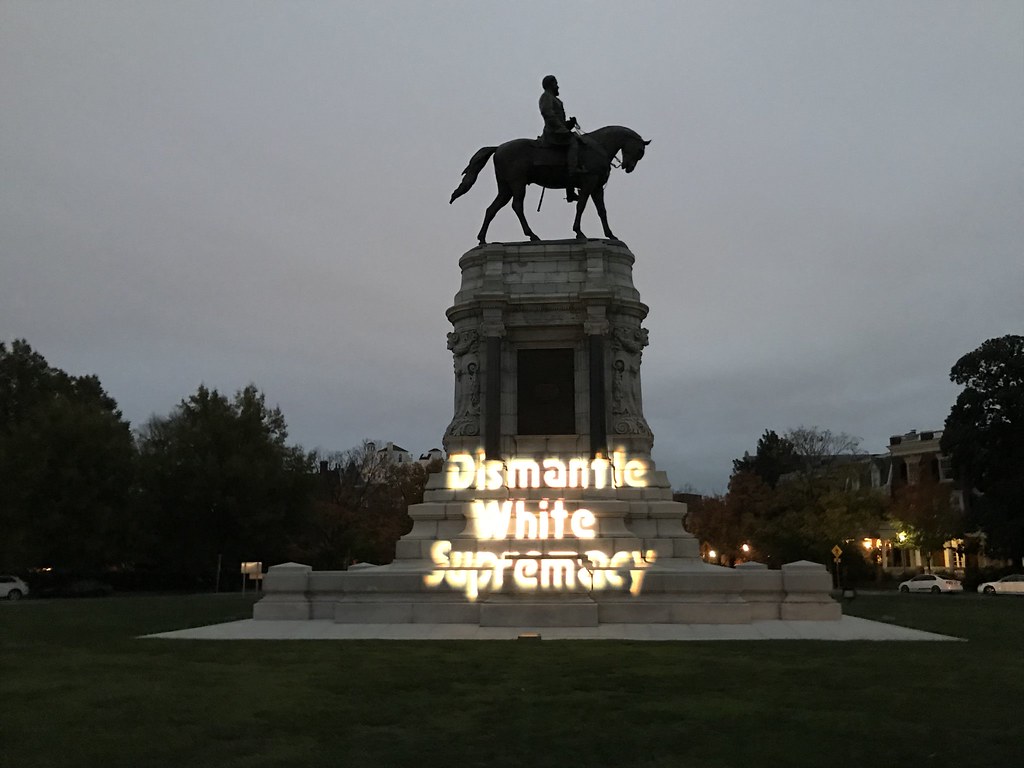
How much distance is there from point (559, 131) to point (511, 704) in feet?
80.2

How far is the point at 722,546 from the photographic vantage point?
84875 millimetres

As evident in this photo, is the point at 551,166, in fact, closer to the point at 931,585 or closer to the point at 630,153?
the point at 630,153

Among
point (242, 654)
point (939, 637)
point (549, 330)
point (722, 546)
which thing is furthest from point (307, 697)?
point (722, 546)

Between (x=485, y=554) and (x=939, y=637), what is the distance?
40.5 feet

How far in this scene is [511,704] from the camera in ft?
40.9

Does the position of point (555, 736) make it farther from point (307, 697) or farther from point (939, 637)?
point (939, 637)

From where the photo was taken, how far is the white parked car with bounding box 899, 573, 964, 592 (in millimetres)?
60031

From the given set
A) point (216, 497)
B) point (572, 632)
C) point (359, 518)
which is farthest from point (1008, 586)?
point (216, 497)

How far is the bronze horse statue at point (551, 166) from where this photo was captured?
110ft

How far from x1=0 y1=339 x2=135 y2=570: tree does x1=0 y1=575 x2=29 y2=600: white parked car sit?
71.8 inches

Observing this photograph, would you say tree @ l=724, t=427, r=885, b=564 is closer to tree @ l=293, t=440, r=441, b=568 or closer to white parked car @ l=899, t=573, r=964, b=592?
white parked car @ l=899, t=573, r=964, b=592

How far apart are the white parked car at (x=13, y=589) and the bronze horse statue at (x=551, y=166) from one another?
3668 cm

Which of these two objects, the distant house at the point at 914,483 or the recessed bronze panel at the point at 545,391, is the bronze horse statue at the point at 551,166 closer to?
the recessed bronze panel at the point at 545,391

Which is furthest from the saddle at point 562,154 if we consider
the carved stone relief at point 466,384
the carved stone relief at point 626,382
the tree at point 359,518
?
the tree at point 359,518
